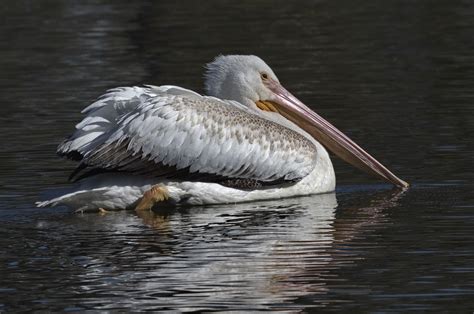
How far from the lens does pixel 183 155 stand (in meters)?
8.95

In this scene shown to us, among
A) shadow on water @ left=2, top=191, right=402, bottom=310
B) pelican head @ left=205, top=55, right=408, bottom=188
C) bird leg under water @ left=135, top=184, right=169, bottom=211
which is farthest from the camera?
pelican head @ left=205, top=55, right=408, bottom=188

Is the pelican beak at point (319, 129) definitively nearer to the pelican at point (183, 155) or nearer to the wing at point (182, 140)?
the pelican at point (183, 155)

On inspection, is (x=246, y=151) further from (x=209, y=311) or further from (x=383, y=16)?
→ (x=383, y=16)

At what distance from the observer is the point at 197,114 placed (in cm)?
906

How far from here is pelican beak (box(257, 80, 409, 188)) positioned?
9609 millimetres

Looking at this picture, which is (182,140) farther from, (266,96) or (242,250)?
(242,250)

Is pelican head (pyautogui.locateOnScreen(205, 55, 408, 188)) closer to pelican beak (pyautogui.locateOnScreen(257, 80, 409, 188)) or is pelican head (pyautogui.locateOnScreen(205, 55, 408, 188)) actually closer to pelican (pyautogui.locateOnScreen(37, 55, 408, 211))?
pelican beak (pyautogui.locateOnScreen(257, 80, 409, 188))

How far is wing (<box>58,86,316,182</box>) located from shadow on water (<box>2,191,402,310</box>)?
24cm

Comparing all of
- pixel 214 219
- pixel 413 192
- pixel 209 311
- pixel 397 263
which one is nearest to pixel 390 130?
pixel 413 192

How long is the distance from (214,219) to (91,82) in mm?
5925

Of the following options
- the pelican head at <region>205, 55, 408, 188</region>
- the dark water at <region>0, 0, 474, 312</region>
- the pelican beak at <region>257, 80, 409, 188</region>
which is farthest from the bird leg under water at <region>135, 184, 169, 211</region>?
the pelican beak at <region>257, 80, 409, 188</region>

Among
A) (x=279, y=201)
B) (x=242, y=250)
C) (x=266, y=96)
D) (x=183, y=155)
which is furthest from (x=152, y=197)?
(x=242, y=250)

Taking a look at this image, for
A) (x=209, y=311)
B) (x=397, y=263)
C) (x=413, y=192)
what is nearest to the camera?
(x=209, y=311)

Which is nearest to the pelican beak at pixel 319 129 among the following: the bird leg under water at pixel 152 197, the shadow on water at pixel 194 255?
the shadow on water at pixel 194 255
